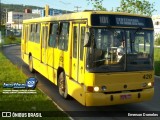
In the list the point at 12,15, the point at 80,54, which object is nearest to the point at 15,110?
the point at 80,54

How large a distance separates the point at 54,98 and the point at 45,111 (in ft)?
7.17

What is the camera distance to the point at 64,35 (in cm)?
1146

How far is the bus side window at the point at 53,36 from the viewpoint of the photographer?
12538 mm

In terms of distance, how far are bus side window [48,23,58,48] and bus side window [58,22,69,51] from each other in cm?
58

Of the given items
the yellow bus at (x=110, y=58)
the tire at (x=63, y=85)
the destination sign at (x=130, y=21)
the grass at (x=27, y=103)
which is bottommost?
the grass at (x=27, y=103)

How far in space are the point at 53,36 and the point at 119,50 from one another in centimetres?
439

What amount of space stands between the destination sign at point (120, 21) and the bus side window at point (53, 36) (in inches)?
141

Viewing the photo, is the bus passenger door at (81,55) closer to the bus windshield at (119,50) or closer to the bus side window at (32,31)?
the bus windshield at (119,50)

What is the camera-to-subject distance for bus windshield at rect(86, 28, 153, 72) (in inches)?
353

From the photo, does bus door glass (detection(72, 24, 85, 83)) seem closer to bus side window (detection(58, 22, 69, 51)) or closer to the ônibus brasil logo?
bus side window (detection(58, 22, 69, 51))

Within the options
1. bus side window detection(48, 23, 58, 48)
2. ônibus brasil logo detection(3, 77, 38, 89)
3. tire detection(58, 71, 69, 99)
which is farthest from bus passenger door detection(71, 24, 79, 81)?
ônibus brasil logo detection(3, 77, 38, 89)

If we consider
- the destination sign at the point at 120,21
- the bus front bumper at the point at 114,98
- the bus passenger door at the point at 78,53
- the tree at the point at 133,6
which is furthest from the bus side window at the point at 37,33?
the tree at the point at 133,6

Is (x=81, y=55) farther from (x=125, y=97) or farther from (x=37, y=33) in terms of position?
(x=37, y=33)

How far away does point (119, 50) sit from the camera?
9.16 m
